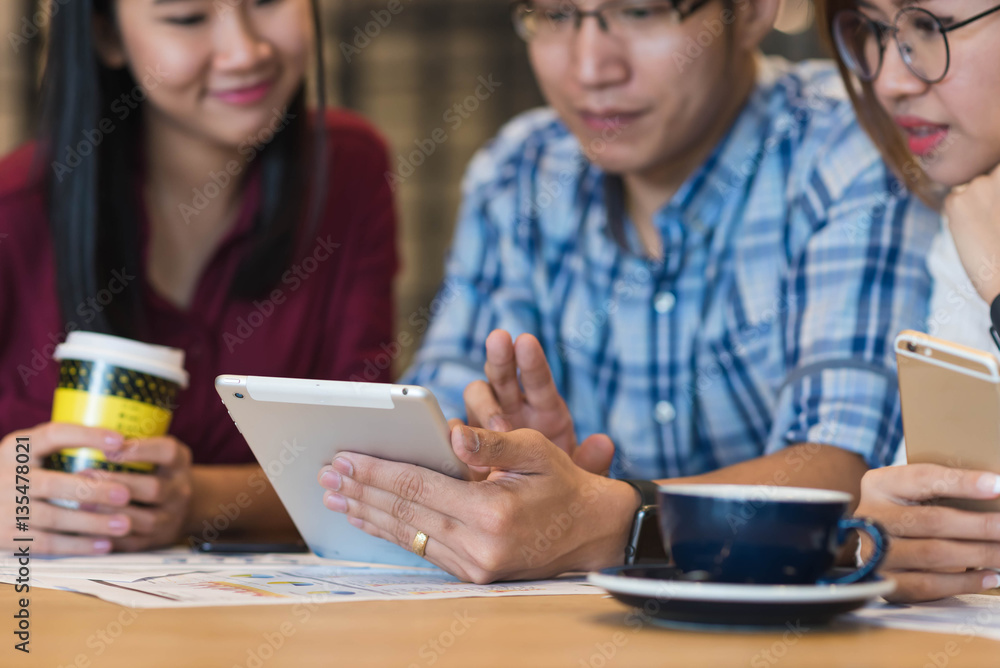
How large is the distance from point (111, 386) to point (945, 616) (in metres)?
0.86

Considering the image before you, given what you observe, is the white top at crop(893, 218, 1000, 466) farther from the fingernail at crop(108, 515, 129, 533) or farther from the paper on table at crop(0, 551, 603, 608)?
the fingernail at crop(108, 515, 129, 533)

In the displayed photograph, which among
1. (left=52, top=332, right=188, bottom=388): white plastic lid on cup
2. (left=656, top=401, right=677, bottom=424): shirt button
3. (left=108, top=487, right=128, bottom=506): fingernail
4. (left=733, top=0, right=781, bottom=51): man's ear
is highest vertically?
(left=733, top=0, right=781, bottom=51): man's ear

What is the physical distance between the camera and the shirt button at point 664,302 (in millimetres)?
1635

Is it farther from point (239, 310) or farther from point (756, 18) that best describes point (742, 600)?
point (239, 310)

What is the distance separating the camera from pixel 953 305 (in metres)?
1.28

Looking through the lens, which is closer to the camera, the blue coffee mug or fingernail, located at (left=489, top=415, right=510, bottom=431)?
the blue coffee mug

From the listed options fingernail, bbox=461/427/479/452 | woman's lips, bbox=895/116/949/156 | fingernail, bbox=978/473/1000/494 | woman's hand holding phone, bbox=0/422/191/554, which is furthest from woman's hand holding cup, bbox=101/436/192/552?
woman's lips, bbox=895/116/949/156

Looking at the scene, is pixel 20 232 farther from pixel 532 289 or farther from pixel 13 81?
pixel 13 81

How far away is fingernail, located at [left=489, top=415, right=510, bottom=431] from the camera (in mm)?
1146

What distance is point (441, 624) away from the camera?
27.8 inches

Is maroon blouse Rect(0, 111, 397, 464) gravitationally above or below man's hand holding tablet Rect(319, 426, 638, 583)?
above

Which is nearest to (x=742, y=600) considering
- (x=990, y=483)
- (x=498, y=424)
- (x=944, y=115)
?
(x=990, y=483)

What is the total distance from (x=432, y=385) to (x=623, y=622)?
939 mm

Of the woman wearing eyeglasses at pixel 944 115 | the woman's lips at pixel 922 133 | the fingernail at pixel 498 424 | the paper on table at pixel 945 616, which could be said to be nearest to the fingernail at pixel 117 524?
the fingernail at pixel 498 424
